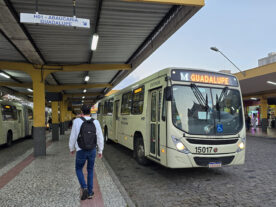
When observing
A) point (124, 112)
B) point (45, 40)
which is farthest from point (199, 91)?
point (45, 40)

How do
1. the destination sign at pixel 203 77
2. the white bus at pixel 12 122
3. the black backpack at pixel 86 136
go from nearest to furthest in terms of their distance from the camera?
the black backpack at pixel 86 136
the destination sign at pixel 203 77
the white bus at pixel 12 122

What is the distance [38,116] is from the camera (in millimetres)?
10617

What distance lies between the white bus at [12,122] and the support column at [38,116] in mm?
3648

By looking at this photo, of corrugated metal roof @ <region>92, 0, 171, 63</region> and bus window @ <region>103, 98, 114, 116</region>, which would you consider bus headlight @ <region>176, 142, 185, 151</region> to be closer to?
corrugated metal roof @ <region>92, 0, 171, 63</region>

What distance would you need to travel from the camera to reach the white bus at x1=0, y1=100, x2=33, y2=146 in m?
13.2

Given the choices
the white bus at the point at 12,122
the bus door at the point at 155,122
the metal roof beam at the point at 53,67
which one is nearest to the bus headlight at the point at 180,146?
the bus door at the point at 155,122

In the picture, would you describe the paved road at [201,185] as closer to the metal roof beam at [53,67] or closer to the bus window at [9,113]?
the metal roof beam at [53,67]

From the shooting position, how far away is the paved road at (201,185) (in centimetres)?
486

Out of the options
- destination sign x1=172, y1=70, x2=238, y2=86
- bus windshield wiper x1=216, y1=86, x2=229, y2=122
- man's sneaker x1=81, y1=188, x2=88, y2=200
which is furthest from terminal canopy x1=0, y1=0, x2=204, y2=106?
man's sneaker x1=81, y1=188, x2=88, y2=200

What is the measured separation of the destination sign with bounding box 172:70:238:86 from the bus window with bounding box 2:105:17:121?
11173 millimetres

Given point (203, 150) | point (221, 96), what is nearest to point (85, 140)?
point (203, 150)

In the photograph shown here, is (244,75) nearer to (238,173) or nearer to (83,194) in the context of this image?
(238,173)

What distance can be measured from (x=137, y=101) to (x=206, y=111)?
316 centimetres

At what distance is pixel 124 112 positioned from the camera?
1055 centimetres
